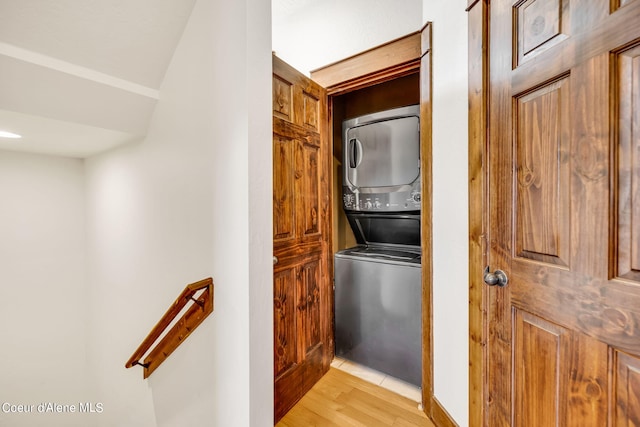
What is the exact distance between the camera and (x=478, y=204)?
4.00 feet

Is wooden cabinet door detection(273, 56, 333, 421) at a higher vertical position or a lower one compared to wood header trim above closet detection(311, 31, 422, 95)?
lower

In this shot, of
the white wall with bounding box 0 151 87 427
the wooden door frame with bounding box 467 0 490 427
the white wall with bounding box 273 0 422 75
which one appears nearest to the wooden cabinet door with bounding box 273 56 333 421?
the white wall with bounding box 273 0 422 75

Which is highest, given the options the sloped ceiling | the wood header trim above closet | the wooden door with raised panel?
the wood header trim above closet

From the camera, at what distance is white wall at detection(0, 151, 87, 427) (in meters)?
2.18

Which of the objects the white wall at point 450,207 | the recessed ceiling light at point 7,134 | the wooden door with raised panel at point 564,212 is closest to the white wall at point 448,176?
the white wall at point 450,207

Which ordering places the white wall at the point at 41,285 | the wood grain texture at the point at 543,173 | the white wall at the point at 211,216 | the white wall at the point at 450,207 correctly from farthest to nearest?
the white wall at the point at 41,285, the white wall at the point at 450,207, the white wall at the point at 211,216, the wood grain texture at the point at 543,173

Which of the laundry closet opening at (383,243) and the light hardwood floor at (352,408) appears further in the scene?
the laundry closet opening at (383,243)

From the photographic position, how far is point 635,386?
2.25 feet

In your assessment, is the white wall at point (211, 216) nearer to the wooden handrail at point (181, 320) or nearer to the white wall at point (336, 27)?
the wooden handrail at point (181, 320)

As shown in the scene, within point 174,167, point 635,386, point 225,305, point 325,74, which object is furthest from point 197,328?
point 325,74

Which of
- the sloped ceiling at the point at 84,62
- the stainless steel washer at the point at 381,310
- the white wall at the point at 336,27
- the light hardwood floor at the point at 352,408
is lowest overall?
the light hardwood floor at the point at 352,408

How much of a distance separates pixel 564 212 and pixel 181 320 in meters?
1.66

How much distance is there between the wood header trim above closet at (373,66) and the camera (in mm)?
1747

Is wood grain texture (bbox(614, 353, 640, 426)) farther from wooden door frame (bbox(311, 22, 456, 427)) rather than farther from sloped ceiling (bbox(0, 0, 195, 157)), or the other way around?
sloped ceiling (bbox(0, 0, 195, 157))
